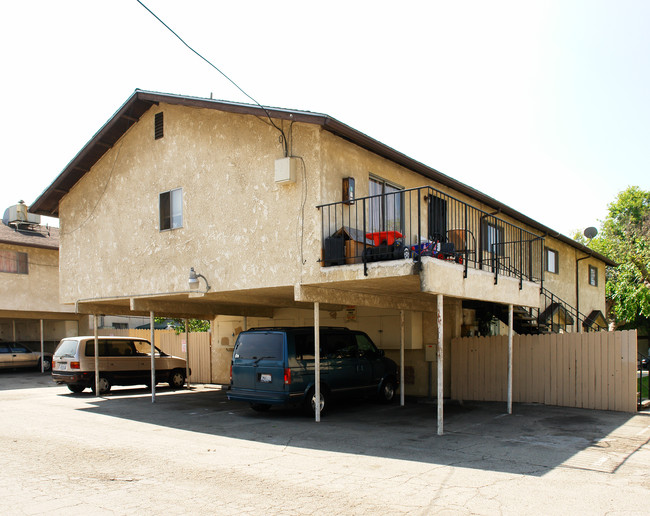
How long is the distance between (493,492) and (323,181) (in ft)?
21.8

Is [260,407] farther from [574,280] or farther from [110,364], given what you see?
[574,280]

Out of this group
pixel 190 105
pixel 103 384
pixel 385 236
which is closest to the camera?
pixel 385 236

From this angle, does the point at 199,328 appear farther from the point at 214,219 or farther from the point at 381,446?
the point at 381,446

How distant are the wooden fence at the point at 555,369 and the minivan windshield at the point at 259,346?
5742 mm

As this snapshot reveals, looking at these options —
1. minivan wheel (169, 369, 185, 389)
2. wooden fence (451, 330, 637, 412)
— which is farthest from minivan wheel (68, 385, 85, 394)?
wooden fence (451, 330, 637, 412)

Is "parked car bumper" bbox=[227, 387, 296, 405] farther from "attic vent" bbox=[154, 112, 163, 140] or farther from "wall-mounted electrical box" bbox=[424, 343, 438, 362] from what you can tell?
"attic vent" bbox=[154, 112, 163, 140]

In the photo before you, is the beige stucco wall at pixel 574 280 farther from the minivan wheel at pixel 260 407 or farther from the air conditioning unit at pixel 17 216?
the air conditioning unit at pixel 17 216

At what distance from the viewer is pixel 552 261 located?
70.9 feet

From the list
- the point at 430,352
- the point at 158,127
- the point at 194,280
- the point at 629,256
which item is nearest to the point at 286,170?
the point at 194,280

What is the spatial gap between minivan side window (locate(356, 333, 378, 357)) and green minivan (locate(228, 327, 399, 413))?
2 centimetres

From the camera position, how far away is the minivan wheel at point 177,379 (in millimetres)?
19172

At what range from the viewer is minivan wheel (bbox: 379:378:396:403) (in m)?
14.2

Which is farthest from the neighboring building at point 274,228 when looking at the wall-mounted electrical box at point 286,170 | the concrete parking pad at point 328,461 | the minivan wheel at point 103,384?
the concrete parking pad at point 328,461

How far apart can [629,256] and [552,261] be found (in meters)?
7.26
